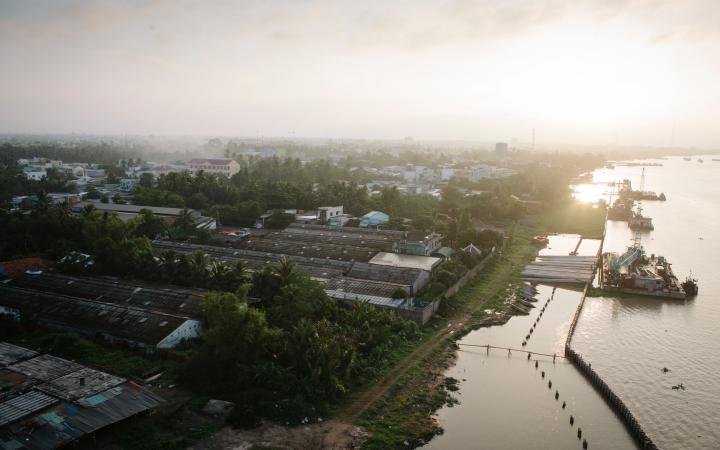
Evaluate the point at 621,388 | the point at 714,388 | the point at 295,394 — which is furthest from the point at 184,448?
the point at 714,388

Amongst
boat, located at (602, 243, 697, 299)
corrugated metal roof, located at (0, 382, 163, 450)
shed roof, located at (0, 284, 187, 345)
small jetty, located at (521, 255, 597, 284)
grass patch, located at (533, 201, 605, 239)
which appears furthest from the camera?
grass patch, located at (533, 201, 605, 239)

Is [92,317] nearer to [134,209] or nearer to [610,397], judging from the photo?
[610,397]

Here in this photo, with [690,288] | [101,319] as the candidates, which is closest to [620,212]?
[690,288]

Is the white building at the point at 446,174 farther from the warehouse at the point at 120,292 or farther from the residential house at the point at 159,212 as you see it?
the warehouse at the point at 120,292

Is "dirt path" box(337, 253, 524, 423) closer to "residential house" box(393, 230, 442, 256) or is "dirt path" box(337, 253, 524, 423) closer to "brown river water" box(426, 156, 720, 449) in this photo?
"brown river water" box(426, 156, 720, 449)

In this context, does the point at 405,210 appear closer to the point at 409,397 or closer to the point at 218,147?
the point at 409,397

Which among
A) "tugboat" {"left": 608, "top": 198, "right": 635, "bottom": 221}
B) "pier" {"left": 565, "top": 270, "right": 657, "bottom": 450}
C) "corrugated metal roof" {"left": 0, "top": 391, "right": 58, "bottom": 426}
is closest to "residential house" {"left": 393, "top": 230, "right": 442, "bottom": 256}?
"pier" {"left": 565, "top": 270, "right": 657, "bottom": 450}

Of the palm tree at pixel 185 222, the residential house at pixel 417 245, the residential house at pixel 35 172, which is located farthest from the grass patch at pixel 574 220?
the residential house at pixel 35 172
